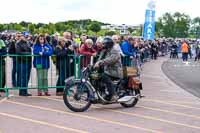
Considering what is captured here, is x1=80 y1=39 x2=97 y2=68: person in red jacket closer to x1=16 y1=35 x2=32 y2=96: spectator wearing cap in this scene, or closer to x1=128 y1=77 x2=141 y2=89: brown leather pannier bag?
x1=16 y1=35 x2=32 y2=96: spectator wearing cap

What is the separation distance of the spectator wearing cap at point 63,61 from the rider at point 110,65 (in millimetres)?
2254

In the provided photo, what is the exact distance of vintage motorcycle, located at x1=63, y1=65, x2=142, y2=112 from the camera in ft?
35.3

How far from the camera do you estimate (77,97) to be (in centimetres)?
1073

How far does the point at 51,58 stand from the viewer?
13.4 metres

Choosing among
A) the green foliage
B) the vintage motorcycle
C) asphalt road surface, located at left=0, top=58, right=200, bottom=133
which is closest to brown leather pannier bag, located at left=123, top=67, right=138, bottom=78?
the vintage motorcycle

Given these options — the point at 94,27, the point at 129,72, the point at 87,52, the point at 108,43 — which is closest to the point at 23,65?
the point at 87,52

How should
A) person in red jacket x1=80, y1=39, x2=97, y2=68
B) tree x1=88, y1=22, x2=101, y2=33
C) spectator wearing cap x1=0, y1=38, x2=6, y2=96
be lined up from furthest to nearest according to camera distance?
tree x1=88, y1=22, x2=101, y2=33, person in red jacket x1=80, y1=39, x2=97, y2=68, spectator wearing cap x1=0, y1=38, x2=6, y2=96

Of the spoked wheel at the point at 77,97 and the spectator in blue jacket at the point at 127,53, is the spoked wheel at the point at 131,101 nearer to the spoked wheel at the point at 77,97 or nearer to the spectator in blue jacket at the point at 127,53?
the spoked wheel at the point at 77,97

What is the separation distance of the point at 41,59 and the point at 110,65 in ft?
8.44

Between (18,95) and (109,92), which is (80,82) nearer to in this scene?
(109,92)

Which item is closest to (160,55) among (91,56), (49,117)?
(91,56)

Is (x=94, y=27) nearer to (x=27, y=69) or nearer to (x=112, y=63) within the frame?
(x=27, y=69)

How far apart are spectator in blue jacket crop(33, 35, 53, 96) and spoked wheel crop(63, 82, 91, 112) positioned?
8.26 ft

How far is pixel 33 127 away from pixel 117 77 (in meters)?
3.01
